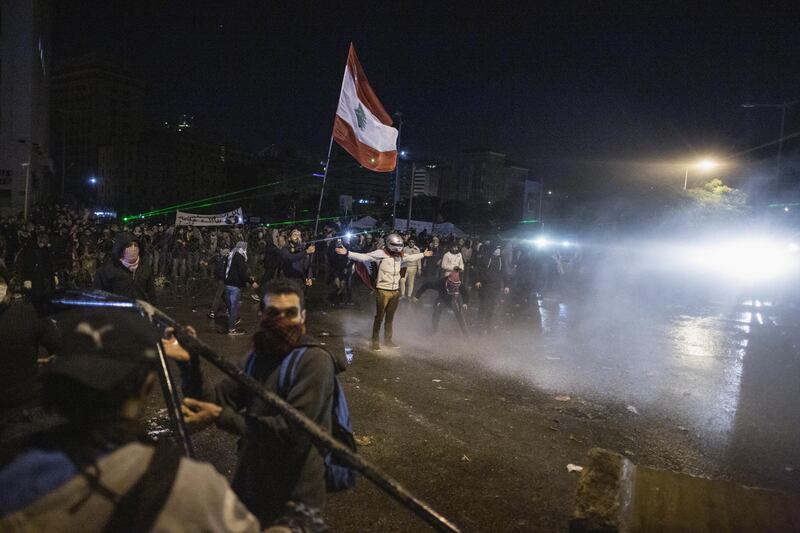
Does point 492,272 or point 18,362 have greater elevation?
point 492,272

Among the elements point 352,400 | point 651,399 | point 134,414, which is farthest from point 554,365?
point 134,414

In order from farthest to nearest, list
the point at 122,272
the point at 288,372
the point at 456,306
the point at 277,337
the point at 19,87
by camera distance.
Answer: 1. the point at 19,87
2. the point at 456,306
3. the point at 122,272
4. the point at 277,337
5. the point at 288,372

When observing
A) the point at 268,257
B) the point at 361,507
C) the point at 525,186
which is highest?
the point at 525,186

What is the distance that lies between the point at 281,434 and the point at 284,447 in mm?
118

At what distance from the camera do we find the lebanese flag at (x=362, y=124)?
28.1 ft

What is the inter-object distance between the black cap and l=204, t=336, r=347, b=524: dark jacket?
0.79 m

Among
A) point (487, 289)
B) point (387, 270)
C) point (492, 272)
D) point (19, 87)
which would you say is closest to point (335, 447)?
point (387, 270)

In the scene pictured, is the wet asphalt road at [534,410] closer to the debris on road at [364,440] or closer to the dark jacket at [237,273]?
the debris on road at [364,440]

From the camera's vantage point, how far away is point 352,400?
254 inches

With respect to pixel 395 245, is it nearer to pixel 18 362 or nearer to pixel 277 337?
pixel 18 362

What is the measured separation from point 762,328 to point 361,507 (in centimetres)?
1371

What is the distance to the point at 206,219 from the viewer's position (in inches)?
811

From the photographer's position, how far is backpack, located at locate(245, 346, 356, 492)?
229 cm

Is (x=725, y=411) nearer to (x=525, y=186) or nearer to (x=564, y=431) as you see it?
(x=564, y=431)
